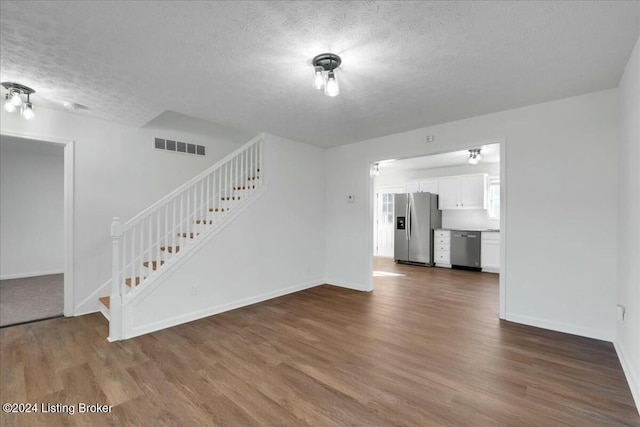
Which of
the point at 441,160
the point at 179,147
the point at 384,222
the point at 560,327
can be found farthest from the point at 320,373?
the point at 384,222

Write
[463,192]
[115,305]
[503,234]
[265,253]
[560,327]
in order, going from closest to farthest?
1. [115,305]
2. [560,327]
3. [503,234]
4. [265,253]
5. [463,192]

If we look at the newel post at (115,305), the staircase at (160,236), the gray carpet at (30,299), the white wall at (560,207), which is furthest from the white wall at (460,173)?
the gray carpet at (30,299)

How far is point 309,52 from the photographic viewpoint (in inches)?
83.4

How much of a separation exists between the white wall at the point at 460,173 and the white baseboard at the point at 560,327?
12.7 feet

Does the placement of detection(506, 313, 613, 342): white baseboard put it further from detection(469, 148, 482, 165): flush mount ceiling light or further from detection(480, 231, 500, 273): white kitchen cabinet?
detection(469, 148, 482, 165): flush mount ceiling light

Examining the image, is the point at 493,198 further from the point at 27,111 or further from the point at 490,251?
the point at 27,111

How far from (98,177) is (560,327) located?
19.1 feet

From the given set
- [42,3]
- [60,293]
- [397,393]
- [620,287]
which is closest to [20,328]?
[60,293]

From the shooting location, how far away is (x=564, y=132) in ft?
9.85

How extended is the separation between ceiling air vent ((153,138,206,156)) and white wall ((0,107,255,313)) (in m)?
0.09

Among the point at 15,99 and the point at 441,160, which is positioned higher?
the point at 441,160

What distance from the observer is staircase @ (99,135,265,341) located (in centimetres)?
286

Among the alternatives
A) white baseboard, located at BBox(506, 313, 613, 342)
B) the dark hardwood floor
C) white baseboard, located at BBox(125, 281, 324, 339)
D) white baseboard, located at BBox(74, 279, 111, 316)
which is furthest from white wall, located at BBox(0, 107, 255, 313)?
white baseboard, located at BBox(506, 313, 613, 342)

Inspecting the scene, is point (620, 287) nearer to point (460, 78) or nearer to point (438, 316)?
point (438, 316)
